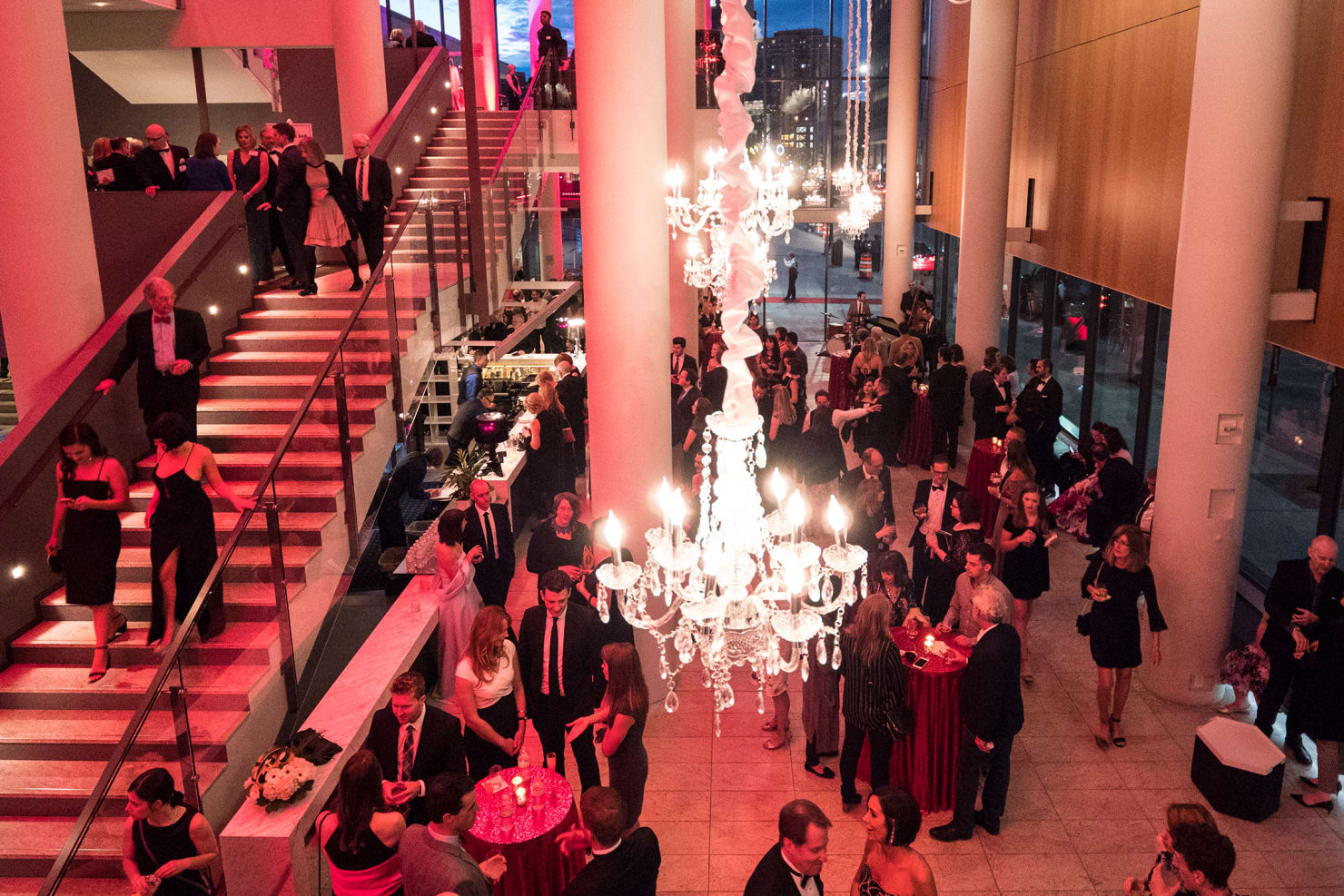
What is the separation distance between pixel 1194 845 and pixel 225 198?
8474 millimetres

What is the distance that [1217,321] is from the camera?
6.95 meters

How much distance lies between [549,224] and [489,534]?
14673 mm

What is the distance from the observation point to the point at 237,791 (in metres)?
5.80

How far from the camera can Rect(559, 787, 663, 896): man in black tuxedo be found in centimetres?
420

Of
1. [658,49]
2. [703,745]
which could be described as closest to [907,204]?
[658,49]

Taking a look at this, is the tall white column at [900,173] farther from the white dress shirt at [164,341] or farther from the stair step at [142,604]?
the stair step at [142,604]

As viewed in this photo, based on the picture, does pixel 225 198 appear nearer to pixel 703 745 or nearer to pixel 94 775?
pixel 94 775

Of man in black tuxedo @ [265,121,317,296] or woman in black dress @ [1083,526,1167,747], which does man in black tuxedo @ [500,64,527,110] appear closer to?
man in black tuxedo @ [265,121,317,296]

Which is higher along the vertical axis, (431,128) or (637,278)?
(431,128)

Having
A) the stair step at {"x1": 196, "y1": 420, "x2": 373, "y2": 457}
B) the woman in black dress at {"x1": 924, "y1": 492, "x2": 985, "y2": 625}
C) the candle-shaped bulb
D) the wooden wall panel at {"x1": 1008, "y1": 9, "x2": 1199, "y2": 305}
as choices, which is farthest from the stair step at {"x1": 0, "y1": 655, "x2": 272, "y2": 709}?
the wooden wall panel at {"x1": 1008, "y1": 9, "x2": 1199, "y2": 305}

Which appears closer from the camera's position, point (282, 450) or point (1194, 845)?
point (1194, 845)

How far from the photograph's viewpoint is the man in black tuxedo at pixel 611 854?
4.20m

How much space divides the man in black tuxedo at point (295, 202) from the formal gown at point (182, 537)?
12.5 feet

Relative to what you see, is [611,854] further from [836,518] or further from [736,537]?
[836,518]
